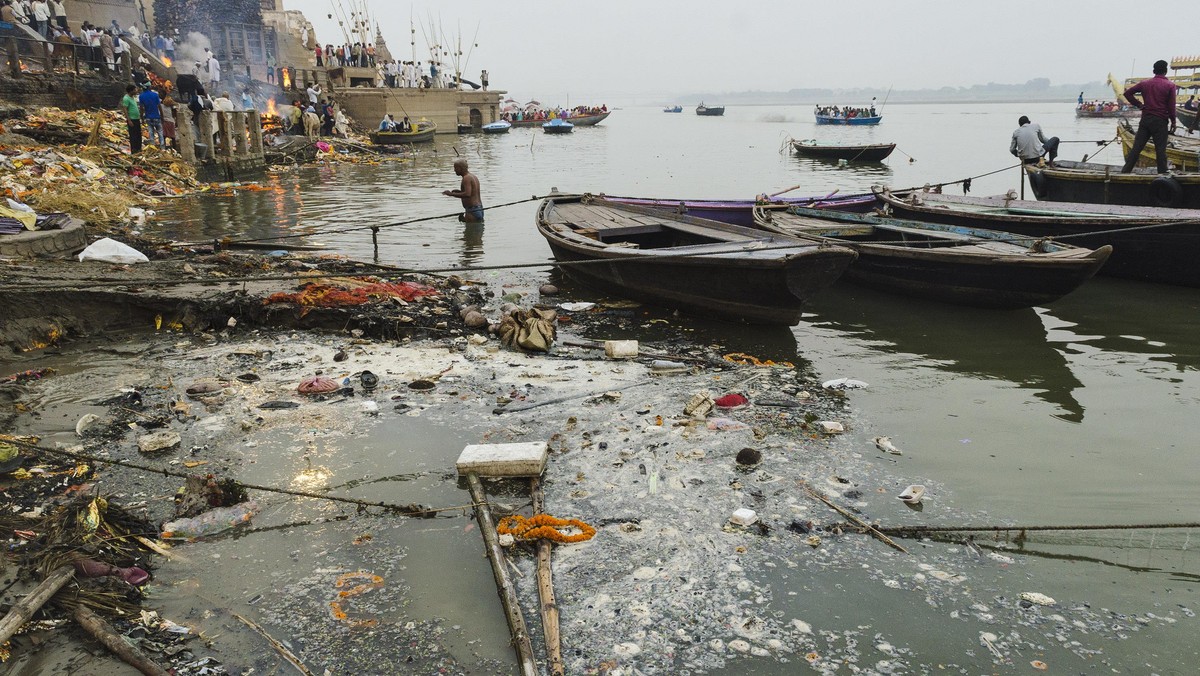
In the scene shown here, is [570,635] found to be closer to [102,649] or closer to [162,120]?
[102,649]

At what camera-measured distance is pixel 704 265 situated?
7.77m

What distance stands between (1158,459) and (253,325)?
316 inches

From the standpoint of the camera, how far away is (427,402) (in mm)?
6074

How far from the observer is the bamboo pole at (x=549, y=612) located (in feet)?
10.6

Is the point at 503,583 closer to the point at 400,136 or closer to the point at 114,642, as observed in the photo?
the point at 114,642

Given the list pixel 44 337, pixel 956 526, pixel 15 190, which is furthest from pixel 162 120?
pixel 956 526

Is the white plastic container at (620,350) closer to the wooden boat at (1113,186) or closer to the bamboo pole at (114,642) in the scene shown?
the bamboo pole at (114,642)

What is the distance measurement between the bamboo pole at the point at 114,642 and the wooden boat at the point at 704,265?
4.26m

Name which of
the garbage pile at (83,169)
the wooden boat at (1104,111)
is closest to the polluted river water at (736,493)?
the garbage pile at (83,169)

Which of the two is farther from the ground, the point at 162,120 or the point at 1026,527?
the point at 162,120

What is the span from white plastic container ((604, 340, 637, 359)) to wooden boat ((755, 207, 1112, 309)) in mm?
2341

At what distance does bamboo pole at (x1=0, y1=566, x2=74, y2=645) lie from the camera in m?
3.09

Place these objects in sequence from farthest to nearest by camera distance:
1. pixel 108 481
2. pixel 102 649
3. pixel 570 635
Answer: pixel 108 481
pixel 570 635
pixel 102 649

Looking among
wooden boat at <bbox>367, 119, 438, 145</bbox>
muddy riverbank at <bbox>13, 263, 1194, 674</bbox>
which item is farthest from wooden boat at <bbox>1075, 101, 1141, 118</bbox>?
muddy riverbank at <bbox>13, 263, 1194, 674</bbox>
